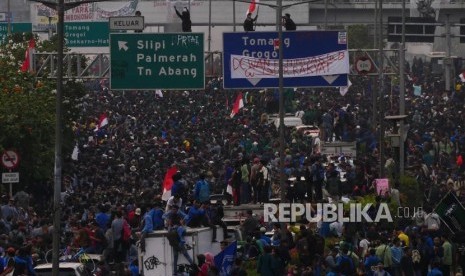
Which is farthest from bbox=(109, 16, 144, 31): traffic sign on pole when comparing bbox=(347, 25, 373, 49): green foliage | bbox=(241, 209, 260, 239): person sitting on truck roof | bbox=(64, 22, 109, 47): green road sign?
bbox=(347, 25, 373, 49): green foliage

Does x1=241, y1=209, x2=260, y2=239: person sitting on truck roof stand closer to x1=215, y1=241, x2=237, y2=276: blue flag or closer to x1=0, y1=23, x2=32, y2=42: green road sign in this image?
x1=215, y1=241, x2=237, y2=276: blue flag

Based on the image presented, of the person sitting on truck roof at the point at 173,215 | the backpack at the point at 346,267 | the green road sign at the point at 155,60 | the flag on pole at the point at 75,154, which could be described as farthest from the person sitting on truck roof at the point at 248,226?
the flag on pole at the point at 75,154

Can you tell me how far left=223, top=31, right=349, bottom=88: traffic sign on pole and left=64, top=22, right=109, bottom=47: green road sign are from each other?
3116cm

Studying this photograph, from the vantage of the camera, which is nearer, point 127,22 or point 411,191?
point 127,22

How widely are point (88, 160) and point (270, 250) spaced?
85.7 feet

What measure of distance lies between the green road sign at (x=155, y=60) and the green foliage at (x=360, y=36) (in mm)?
70607

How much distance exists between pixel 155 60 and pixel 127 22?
396 cm

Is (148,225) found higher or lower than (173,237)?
higher

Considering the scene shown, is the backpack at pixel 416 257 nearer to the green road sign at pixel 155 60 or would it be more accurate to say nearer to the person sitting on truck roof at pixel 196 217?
the person sitting on truck roof at pixel 196 217

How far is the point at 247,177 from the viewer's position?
40.5 m

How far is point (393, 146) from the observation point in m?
47.2

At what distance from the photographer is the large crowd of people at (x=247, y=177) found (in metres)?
32.2

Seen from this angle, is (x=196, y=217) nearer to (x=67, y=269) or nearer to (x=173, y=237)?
(x=173, y=237)

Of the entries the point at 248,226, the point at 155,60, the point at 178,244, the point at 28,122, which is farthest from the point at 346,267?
the point at 28,122
